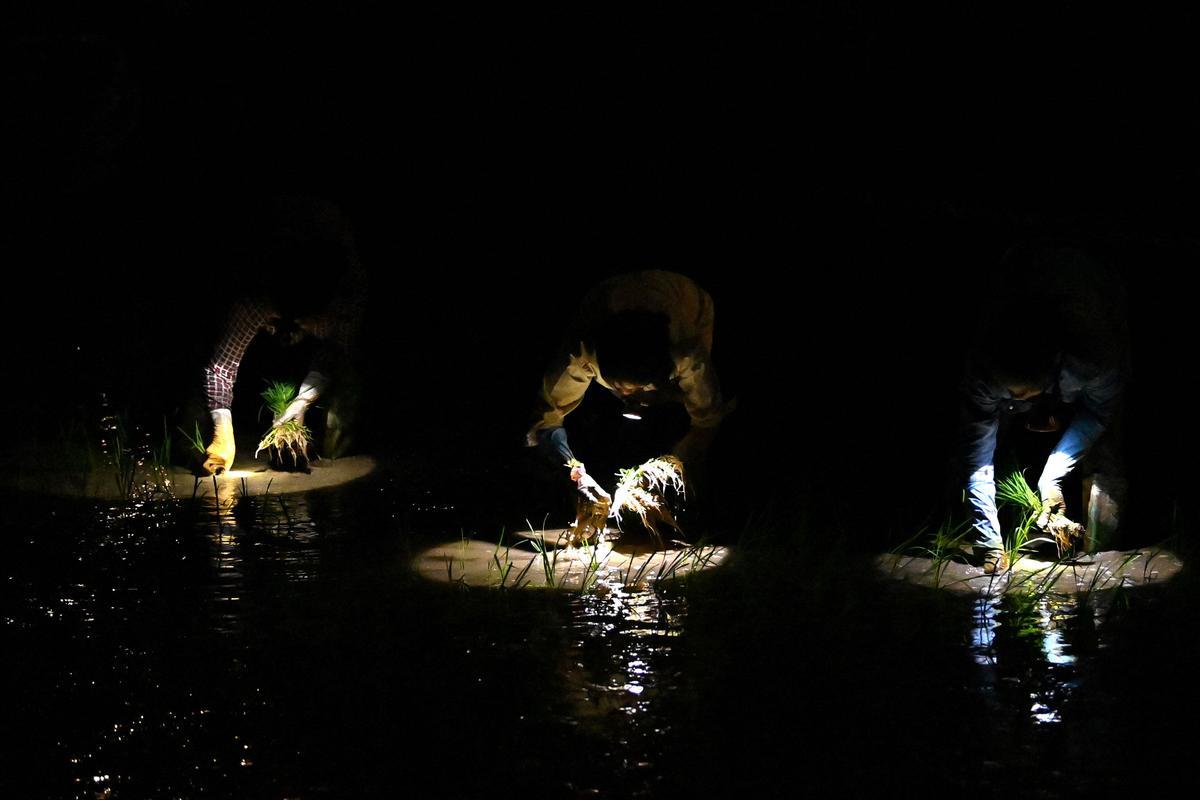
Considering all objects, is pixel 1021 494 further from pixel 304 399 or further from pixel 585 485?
pixel 304 399

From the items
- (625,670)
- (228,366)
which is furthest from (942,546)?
(228,366)

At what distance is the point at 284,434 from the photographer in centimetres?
724

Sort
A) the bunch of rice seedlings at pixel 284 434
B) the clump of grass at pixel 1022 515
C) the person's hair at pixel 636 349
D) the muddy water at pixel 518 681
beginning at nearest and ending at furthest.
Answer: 1. the muddy water at pixel 518 681
2. the clump of grass at pixel 1022 515
3. the person's hair at pixel 636 349
4. the bunch of rice seedlings at pixel 284 434

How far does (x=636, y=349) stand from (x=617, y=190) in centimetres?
393

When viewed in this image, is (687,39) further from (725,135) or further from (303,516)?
(303,516)

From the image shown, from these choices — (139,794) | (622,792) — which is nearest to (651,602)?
(622,792)

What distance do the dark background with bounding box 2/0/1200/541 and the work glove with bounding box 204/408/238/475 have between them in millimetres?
442

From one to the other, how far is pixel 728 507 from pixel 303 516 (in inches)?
87.7

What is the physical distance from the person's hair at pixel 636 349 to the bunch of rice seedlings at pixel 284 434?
2.47 metres

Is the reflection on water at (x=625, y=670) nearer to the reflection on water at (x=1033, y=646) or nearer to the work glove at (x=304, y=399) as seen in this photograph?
the reflection on water at (x=1033, y=646)

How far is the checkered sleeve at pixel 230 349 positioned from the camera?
24.1 ft

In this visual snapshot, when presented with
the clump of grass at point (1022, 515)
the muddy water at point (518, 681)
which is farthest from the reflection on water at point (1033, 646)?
the clump of grass at point (1022, 515)

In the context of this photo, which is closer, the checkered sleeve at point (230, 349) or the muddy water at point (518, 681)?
the muddy water at point (518, 681)

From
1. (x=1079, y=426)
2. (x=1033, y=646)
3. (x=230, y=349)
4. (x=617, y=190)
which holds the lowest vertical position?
(x=1033, y=646)
